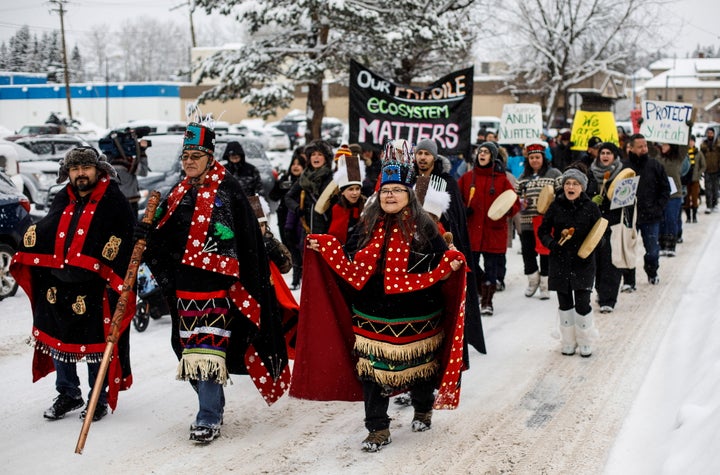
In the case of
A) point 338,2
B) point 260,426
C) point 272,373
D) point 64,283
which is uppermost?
point 338,2

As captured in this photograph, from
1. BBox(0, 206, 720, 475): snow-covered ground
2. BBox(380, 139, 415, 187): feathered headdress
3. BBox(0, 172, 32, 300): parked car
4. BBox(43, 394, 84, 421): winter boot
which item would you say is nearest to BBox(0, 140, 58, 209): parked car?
BBox(0, 172, 32, 300): parked car

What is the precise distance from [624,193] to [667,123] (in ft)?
15.5

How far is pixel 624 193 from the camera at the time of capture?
9938mm

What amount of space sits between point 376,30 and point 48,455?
50.7 feet

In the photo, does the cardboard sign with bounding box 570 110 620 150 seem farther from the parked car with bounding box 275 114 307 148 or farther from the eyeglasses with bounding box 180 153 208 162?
the parked car with bounding box 275 114 307 148

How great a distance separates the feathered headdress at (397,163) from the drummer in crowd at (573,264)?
115 inches

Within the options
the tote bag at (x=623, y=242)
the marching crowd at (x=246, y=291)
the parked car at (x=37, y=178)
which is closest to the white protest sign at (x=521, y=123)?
the tote bag at (x=623, y=242)

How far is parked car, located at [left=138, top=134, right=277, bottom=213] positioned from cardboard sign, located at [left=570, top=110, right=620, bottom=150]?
6.28 meters

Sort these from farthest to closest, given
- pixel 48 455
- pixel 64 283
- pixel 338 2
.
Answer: pixel 338 2 < pixel 64 283 < pixel 48 455

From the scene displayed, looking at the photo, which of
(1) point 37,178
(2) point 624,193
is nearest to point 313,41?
(1) point 37,178

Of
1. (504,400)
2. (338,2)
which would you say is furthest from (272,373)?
(338,2)

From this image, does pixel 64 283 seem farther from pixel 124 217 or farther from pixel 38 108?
pixel 38 108

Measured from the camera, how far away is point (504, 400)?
257 inches

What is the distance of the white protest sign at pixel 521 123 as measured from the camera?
15.2 metres
